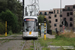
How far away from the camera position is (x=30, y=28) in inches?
874

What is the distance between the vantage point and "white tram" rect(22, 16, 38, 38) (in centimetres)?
2206

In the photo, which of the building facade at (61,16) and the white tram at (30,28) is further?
the building facade at (61,16)

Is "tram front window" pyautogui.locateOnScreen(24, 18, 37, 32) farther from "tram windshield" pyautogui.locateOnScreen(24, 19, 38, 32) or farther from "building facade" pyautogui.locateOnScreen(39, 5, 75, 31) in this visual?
"building facade" pyautogui.locateOnScreen(39, 5, 75, 31)

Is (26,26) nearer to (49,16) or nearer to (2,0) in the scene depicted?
(2,0)

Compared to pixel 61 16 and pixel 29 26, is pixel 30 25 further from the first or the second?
pixel 61 16

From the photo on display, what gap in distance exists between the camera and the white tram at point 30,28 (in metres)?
22.1

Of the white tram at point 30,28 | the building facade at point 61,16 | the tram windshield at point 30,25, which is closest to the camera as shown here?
the white tram at point 30,28

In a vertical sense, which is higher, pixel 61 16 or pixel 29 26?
pixel 29 26

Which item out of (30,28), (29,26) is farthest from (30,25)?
(30,28)

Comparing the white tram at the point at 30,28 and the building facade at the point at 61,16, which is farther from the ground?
the white tram at the point at 30,28

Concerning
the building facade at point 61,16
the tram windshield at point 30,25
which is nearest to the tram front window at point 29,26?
the tram windshield at point 30,25

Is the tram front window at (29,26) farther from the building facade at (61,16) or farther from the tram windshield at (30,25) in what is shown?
the building facade at (61,16)

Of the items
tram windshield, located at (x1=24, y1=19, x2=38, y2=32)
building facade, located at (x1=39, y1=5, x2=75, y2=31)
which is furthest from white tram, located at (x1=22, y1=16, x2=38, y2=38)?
building facade, located at (x1=39, y1=5, x2=75, y2=31)

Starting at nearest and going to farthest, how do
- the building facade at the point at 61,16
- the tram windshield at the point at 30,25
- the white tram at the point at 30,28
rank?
the white tram at the point at 30,28
the tram windshield at the point at 30,25
the building facade at the point at 61,16
